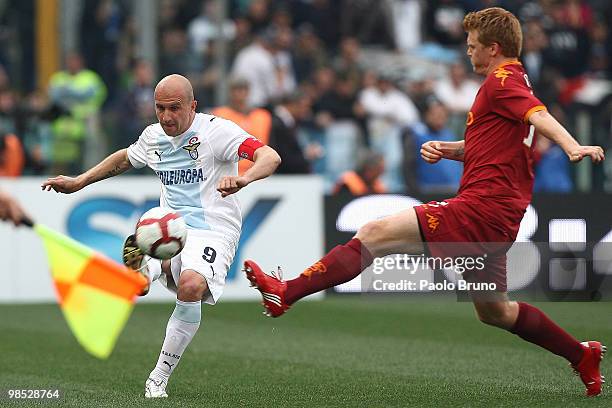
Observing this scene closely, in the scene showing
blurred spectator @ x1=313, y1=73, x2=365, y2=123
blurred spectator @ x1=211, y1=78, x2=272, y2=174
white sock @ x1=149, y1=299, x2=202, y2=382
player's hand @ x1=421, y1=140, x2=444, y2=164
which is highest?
player's hand @ x1=421, y1=140, x2=444, y2=164

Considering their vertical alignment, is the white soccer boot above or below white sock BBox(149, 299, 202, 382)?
below

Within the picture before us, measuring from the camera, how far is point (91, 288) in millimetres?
6562

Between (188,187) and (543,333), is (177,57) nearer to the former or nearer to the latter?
(188,187)

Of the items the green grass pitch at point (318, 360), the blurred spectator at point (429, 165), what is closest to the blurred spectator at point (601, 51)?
the blurred spectator at point (429, 165)

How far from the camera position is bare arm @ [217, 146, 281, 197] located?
6.94 m

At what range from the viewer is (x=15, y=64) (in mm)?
19625

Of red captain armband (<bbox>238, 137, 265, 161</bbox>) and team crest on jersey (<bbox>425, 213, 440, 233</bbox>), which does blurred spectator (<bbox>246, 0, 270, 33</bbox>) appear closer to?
red captain armband (<bbox>238, 137, 265, 161</bbox>)

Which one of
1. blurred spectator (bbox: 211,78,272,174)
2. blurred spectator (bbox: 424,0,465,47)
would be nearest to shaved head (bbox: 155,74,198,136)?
blurred spectator (bbox: 211,78,272,174)

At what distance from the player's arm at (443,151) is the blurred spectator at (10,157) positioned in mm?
8979

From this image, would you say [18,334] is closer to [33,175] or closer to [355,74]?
[33,175]

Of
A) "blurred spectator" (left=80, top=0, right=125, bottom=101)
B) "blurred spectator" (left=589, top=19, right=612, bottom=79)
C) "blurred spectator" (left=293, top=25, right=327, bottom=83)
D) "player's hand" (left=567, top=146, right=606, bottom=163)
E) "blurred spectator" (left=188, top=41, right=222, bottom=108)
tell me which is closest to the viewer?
"player's hand" (left=567, top=146, right=606, bottom=163)

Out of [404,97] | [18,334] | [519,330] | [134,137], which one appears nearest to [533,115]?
[519,330]

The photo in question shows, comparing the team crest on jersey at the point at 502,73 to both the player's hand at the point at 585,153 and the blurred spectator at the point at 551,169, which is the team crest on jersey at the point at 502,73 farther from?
the blurred spectator at the point at 551,169

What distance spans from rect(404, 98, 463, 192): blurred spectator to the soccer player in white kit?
781 centimetres
